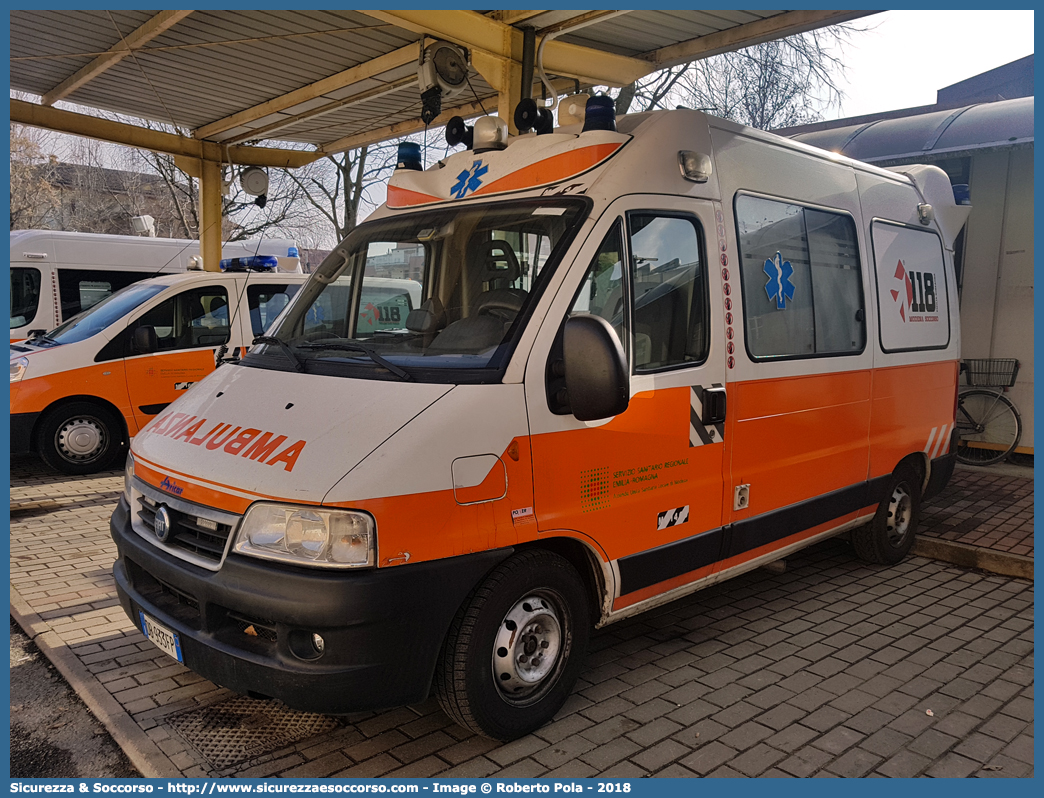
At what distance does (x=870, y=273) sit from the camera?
210 inches

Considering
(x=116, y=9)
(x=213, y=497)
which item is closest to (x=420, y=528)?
(x=213, y=497)

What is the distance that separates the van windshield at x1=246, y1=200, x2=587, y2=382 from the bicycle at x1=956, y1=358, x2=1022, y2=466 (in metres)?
6.77

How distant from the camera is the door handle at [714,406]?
4.00 meters

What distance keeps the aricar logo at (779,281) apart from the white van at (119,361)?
535cm

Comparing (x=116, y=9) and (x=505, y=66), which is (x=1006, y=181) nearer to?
(x=505, y=66)

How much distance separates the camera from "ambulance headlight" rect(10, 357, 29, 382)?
820cm

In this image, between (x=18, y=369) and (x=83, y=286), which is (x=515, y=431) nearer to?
(x=18, y=369)

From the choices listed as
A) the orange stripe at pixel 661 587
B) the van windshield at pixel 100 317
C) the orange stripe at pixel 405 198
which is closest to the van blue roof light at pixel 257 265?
the van windshield at pixel 100 317

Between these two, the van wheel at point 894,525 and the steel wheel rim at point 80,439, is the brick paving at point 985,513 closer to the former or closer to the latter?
the van wheel at point 894,525

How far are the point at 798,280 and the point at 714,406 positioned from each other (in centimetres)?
116

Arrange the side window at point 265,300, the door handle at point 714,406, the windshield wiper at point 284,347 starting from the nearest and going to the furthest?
the windshield wiper at point 284,347 < the door handle at point 714,406 < the side window at point 265,300

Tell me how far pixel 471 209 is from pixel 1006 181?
7149mm

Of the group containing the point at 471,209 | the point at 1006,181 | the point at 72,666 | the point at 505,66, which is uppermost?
the point at 505,66

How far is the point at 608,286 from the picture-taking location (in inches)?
142
